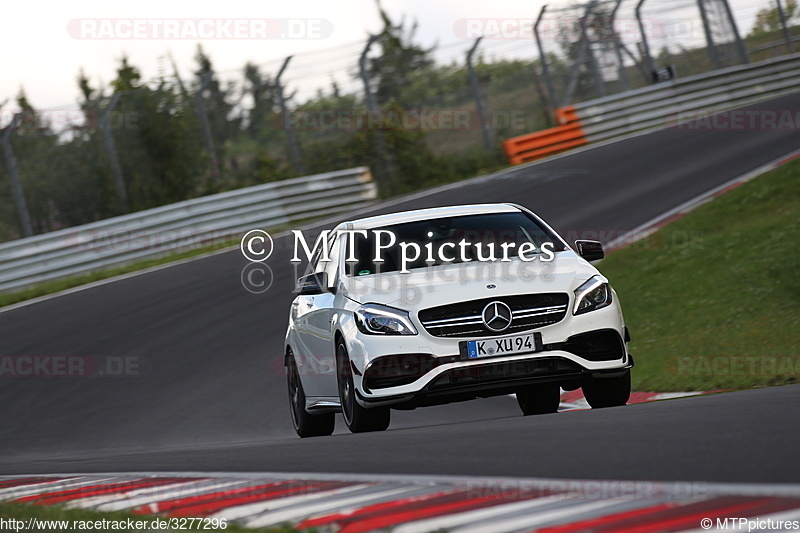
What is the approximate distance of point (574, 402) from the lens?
33.9 ft

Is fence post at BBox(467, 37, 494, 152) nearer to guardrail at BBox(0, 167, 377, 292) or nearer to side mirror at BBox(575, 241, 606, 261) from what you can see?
guardrail at BBox(0, 167, 377, 292)

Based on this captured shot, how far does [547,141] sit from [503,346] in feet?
63.9

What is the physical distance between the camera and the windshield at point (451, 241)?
8.44 metres

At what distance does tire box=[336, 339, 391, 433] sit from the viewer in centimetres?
793

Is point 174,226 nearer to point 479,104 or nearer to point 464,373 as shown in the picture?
point 479,104

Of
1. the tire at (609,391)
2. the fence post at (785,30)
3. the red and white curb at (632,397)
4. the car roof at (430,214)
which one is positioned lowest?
the red and white curb at (632,397)

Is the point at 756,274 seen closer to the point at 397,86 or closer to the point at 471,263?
the point at 471,263

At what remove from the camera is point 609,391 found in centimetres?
828

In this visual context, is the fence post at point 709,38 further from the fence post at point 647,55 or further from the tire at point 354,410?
the tire at point 354,410

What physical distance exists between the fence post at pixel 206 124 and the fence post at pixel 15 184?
3916 mm

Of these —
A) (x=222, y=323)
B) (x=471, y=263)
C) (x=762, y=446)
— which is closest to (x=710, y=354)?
(x=471, y=263)

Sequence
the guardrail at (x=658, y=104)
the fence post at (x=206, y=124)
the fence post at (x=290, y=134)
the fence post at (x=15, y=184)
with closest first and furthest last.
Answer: the fence post at (x=15, y=184) → the fence post at (x=206, y=124) → the fence post at (x=290, y=134) → the guardrail at (x=658, y=104)

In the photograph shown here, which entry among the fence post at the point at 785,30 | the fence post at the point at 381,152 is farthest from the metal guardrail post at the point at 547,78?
the fence post at the point at 785,30

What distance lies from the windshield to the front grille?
2.41ft
